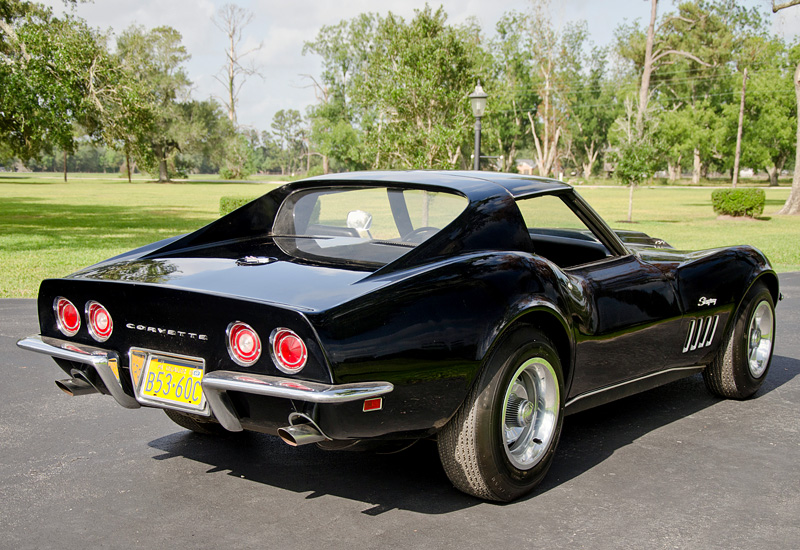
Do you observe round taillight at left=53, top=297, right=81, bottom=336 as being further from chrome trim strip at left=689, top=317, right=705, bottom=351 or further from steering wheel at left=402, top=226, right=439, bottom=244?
chrome trim strip at left=689, top=317, right=705, bottom=351

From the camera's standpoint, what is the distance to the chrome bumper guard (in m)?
2.74

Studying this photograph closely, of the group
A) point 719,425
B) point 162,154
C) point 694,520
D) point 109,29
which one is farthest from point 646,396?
point 162,154

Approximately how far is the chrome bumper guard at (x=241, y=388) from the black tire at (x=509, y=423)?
0.48 m

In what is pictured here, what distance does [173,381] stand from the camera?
3139 millimetres

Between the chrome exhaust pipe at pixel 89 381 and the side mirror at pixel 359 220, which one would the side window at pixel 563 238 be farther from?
the chrome exhaust pipe at pixel 89 381

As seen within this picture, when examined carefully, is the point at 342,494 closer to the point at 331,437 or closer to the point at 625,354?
the point at 331,437

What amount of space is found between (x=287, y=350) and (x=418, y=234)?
1.24 metres

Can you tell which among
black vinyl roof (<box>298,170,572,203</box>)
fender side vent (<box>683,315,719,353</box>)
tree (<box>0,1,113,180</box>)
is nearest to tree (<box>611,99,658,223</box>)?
tree (<box>0,1,113,180</box>)

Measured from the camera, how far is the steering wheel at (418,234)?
3.81 metres

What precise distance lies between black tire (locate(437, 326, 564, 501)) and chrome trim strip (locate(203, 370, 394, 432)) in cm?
48

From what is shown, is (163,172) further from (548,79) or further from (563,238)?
(563,238)

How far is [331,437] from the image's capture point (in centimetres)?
287

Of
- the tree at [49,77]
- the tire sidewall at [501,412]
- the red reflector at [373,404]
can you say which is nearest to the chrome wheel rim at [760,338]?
the tire sidewall at [501,412]

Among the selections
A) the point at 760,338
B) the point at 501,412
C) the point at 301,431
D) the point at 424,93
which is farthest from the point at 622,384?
the point at 424,93
